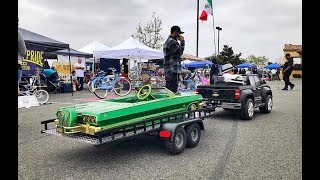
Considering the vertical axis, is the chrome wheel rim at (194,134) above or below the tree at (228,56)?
below

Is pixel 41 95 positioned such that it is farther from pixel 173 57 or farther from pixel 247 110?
pixel 247 110

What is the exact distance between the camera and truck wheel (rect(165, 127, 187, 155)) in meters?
4.41

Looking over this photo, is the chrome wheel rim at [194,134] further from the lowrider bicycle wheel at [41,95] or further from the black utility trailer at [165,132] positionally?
the lowrider bicycle wheel at [41,95]

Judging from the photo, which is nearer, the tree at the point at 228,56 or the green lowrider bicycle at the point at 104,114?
the green lowrider bicycle at the point at 104,114

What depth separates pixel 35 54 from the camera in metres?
13.6

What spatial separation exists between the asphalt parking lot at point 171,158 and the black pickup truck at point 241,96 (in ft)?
3.64

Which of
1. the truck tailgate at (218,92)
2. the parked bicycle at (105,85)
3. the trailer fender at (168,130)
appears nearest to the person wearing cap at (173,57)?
the truck tailgate at (218,92)

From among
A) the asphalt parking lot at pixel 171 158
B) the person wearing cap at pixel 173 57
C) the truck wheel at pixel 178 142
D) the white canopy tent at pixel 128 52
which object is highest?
the white canopy tent at pixel 128 52

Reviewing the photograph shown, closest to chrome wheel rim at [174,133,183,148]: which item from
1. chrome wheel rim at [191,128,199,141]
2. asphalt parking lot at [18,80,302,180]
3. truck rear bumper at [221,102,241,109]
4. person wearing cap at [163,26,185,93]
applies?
asphalt parking lot at [18,80,302,180]

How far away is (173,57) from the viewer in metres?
7.55

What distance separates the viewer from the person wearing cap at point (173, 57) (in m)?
7.44

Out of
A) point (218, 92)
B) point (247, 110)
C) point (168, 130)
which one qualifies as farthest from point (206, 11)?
point (168, 130)
